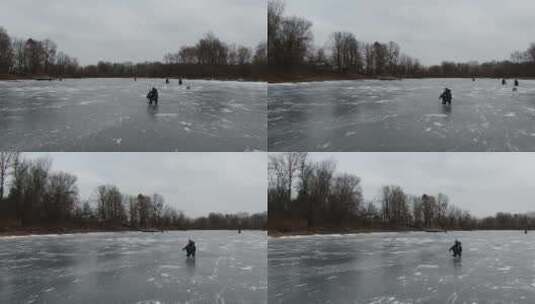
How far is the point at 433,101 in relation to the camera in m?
24.1

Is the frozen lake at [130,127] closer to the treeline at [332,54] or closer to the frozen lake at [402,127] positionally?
the frozen lake at [402,127]

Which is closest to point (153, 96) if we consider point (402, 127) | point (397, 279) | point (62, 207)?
point (402, 127)

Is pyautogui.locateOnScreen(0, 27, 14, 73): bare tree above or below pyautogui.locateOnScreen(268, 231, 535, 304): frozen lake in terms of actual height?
above

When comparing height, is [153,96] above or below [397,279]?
above

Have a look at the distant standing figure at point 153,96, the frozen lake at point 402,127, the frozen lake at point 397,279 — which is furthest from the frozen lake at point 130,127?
the frozen lake at point 397,279

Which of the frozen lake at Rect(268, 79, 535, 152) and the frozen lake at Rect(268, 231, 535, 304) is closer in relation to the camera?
the frozen lake at Rect(268, 231, 535, 304)

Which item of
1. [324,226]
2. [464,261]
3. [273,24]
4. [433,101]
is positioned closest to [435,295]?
[464,261]

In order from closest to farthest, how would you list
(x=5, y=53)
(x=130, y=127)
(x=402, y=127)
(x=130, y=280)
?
(x=130, y=280) < (x=130, y=127) < (x=402, y=127) < (x=5, y=53)

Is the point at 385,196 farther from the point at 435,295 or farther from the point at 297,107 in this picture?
the point at 435,295

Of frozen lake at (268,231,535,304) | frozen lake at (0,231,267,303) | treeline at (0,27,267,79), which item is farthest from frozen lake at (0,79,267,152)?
treeline at (0,27,267,79)

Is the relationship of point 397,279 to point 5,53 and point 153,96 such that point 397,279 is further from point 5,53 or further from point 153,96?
point 5,53

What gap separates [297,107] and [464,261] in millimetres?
10834

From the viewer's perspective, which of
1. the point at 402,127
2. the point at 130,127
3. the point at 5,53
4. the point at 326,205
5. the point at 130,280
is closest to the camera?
the point at 130,280

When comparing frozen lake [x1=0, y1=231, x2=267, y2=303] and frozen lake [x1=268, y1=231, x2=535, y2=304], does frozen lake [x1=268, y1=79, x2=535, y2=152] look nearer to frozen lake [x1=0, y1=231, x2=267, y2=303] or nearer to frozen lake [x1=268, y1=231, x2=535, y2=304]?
frozen lake [x1=268, y1=231, x2=535, y2=304]
